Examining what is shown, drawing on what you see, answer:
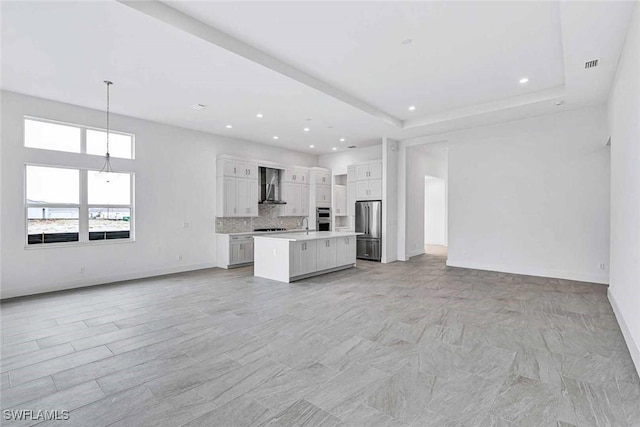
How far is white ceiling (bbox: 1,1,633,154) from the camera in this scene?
3270 millimetres

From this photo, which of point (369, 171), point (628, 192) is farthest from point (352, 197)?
point (628, 192)

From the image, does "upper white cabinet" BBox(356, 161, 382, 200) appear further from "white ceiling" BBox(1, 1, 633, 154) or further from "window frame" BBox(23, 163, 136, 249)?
"window frame" BBox(23, 163, 136, 249)

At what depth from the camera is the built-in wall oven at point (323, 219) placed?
34.0 feet

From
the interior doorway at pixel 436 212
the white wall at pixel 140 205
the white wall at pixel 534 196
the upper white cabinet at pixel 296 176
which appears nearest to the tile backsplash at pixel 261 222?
the white wall at pixel 140 205

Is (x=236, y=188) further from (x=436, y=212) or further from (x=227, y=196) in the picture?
(x=436, y=212)

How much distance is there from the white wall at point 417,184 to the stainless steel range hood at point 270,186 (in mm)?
3715

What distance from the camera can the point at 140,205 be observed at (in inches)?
263

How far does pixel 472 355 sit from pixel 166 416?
8.80ft

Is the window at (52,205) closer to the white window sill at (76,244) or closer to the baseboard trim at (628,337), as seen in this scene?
the white window sill at (76,244)

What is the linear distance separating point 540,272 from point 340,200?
5886 millimetres

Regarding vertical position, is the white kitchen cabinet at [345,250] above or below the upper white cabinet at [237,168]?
below

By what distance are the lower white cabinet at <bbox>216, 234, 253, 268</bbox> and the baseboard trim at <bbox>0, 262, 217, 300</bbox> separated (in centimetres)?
41

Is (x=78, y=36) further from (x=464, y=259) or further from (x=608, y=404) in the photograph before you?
(x=464, y=259)

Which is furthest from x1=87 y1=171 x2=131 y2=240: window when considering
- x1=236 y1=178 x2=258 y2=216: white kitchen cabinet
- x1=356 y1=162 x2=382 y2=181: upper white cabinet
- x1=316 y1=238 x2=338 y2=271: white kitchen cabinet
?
x1=356 y1=162 x2=382 y2=181: upper white cabinet
